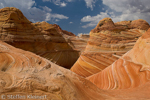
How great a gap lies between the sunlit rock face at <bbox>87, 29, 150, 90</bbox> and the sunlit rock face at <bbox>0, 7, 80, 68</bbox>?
6.41m

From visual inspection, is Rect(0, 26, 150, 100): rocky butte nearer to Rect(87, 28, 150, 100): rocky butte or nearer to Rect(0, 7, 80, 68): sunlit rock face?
Rect(87, 28, 150, 100): rocky butte

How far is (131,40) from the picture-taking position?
5902 mm

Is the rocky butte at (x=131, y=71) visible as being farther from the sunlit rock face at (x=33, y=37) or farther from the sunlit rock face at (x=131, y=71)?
the sunlit rock face at (x=33, y=37)

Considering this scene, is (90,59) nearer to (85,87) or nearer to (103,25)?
(103,25)

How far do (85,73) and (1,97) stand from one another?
4617 millimetres

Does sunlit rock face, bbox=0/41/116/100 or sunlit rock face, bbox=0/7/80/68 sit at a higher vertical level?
sunlit rock face, bbox=0/7/80/68

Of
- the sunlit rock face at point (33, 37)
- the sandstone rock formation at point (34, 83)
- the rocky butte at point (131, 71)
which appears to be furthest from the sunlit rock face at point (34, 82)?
the sunlit rock face at point (33, 37)

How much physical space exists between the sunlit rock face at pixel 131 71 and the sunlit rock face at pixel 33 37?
6.41 m

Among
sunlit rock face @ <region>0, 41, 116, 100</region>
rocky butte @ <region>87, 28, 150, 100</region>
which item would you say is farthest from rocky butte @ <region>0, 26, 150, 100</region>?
rocky butte @ <region>87, 28, 150, 100</region>

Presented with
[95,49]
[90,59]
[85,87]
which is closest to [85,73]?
[90,59]

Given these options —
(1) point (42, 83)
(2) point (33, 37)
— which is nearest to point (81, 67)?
(1) point (42, 83)

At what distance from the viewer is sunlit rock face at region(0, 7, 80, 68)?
7.82 m

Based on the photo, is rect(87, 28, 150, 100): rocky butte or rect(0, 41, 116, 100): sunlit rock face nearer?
rect(0, 41, 116, 100): sunlit rock face

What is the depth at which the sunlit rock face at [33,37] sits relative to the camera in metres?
7.82
